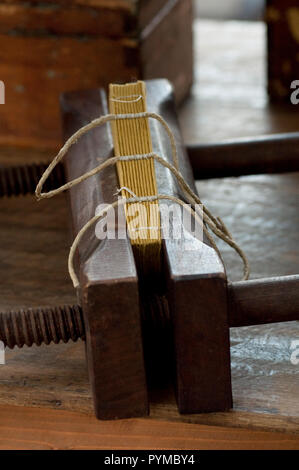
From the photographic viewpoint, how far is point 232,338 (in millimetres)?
1143

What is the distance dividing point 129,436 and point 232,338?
0.77ft

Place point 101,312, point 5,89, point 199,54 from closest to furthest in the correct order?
point 101,312
point 5,89
point 199,54

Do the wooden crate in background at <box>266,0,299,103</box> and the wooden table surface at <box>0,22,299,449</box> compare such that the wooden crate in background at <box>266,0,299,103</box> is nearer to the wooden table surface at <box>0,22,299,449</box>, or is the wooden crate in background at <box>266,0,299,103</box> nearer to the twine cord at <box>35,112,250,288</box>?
the wooden table surface at <box>0,22,299,449</box>

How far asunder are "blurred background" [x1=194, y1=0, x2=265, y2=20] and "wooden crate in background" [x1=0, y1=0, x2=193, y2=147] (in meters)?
1.30

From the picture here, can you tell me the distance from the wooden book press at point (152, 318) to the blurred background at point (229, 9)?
6.95ft

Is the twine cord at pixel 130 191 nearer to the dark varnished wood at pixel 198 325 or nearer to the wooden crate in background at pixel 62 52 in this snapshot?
the dark varnished wood at pixel 198 325

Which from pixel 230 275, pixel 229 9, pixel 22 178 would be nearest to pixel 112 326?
pixel 230 275

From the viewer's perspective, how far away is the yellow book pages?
1.01m

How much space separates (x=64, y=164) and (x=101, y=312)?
0.48 metres

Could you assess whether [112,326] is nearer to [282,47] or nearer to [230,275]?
[230,275]

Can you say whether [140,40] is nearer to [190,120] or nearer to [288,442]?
[190,120]

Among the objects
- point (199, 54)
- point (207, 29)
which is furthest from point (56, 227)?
point (207, 29)

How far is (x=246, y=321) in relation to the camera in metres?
0.99

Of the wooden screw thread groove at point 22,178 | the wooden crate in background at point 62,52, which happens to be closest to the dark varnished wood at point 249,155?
the wooden screw thread groove at point 22,178
